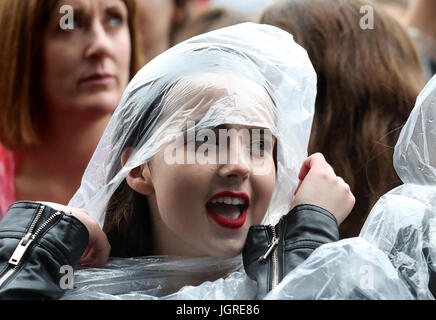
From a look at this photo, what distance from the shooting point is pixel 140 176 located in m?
1.40

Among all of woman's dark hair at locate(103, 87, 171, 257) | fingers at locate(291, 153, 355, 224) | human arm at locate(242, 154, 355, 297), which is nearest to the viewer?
human arm at locate(242, 154, 355, 297)

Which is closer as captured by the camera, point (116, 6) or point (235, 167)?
point (235, 167)

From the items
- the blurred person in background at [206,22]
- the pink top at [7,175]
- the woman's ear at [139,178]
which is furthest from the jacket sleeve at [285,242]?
the blurred person in background at [206,22]

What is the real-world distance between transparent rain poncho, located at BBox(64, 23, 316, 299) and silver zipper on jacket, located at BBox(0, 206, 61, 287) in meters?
0.11

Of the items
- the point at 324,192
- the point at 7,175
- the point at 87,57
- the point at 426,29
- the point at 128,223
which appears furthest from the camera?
the point at 426,29

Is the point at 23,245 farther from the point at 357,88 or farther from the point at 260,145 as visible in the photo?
the point at 357,88

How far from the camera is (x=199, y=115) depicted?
1.30m

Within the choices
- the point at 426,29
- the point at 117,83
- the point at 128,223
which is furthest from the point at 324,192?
the point at 426,29

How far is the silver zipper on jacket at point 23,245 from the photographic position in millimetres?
1192

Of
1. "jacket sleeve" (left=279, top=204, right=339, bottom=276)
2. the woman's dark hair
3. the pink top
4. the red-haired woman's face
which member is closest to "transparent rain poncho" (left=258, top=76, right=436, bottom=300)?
"jacket sleeve" (left=279, top=204, right=339, bottom=276)

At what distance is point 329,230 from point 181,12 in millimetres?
1698

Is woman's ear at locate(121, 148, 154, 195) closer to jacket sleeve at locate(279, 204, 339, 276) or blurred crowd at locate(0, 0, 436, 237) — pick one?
jacket sleeve at locate(279, 204, 339, 276)

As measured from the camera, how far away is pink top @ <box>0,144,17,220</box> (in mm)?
2096

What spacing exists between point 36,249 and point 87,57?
2.52 ft
